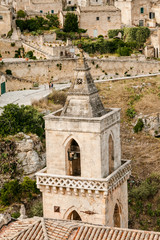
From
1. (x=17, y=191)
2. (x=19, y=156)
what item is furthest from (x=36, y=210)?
(x=19, y=156)

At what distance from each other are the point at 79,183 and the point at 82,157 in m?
0.78

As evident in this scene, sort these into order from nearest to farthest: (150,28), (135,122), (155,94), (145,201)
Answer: (145,201), (135,122), (155,94), (150,28)

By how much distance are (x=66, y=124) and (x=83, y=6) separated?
45414 mm

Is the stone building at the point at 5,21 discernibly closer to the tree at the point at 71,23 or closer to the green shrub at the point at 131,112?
the tree at the point at 71,23

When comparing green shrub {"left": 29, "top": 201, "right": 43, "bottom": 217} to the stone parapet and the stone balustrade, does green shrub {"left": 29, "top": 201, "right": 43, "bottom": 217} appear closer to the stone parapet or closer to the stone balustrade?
the stone balustrade

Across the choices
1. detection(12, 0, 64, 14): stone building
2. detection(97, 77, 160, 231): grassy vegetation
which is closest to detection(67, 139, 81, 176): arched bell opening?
detection(97, 77, 160, 231): grassy vegetation

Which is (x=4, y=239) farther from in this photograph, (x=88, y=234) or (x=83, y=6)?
(x=83, y=6)

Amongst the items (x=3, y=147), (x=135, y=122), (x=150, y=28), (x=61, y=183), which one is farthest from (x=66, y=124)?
(x=150, y=28)

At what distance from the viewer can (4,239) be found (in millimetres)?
15898

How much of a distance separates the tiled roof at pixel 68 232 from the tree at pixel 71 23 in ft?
137

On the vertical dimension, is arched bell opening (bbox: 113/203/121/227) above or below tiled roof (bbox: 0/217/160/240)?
below

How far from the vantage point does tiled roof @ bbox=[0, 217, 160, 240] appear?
15688 millimetres

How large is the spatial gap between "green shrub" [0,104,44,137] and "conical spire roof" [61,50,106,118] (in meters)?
15.5

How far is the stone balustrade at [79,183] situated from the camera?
57.2ft
